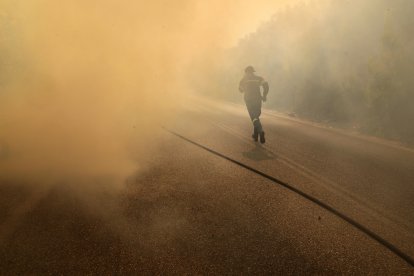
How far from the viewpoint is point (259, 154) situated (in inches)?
300

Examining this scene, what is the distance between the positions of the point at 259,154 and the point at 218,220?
11.6 feet

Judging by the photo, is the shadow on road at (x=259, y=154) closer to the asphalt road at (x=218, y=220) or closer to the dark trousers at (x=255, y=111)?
the asphalt road at (x=218, y=220)

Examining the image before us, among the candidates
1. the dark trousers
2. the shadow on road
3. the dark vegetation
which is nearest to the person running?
the dark trousers

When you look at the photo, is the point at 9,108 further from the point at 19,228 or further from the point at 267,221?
the point at 267,221

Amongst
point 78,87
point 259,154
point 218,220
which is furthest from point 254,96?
point 78,87

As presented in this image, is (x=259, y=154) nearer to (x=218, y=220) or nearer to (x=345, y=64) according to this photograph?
(x=218, y=220)

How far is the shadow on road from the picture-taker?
7254 millimetres

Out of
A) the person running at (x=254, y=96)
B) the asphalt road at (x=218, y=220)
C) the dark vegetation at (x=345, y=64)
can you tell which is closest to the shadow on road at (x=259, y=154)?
the asphalt road at (x=218, y=220)

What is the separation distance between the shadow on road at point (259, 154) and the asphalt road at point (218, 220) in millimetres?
95

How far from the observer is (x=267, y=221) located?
168 inches

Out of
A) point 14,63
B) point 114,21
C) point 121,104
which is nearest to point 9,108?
point 14,63

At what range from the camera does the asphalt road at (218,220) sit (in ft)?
11.1

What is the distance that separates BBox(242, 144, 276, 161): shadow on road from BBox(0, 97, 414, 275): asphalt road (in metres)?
0.10

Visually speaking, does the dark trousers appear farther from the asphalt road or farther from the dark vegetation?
the dark vegetation
